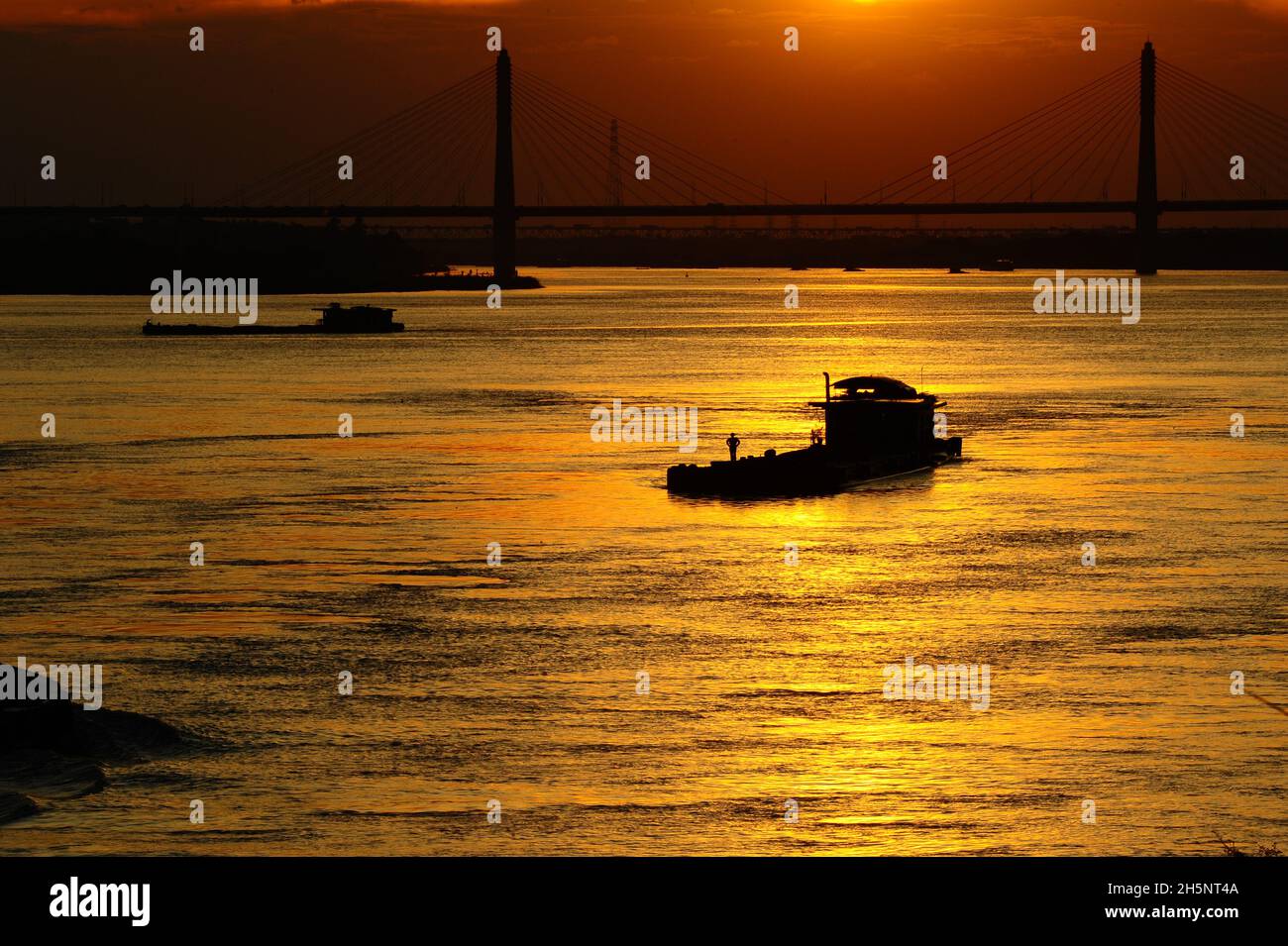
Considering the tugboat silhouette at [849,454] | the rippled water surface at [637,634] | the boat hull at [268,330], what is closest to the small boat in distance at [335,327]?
the boat hull at [268,330]

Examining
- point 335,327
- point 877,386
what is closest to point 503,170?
point 335,327

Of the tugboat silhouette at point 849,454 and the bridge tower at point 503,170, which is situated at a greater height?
the bridge tower at point 503,170

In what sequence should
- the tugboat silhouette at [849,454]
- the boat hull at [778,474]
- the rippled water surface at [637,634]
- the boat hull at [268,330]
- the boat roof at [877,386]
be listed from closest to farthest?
the rippled water surface at [637,634] → the boat hull at [778,474] → the tugboat silhouette at [849,454] → the boat roof at [877,386] → the boat hull at [268,330]

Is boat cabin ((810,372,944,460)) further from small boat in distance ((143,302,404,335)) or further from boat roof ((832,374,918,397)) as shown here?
small boat in distance ((143,302,404,335))

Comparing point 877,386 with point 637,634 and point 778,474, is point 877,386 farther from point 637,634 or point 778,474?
point 637,634

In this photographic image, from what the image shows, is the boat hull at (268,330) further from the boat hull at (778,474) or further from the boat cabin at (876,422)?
the boat hull at (778,474)

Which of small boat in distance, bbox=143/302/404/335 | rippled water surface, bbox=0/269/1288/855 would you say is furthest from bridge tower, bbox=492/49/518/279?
rippled water surface, bbox=0/269/1288/855
